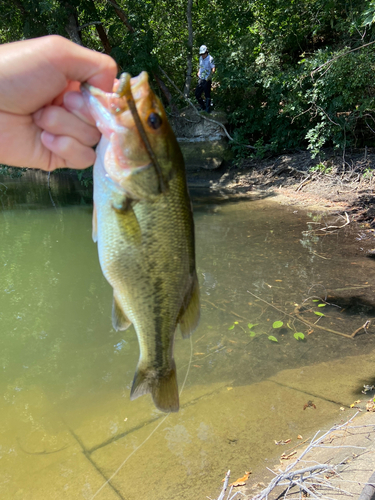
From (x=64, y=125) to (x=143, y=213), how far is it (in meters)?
0.49

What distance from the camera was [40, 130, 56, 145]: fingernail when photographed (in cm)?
156

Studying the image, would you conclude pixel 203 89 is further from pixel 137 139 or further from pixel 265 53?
pixel 137 139

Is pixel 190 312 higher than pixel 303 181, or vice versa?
pixel 190 312

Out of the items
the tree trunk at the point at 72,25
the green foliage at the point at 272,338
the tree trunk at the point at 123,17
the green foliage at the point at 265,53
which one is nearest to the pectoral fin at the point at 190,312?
the green foliage at the point at 272,338

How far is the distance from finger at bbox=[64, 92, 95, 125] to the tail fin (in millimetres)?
1001

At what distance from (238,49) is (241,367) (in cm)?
1309

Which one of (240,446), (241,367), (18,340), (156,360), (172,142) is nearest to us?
(172,142)

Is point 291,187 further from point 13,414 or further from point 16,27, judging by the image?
point 16,27

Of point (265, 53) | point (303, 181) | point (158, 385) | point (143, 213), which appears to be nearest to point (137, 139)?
point (143, 213)

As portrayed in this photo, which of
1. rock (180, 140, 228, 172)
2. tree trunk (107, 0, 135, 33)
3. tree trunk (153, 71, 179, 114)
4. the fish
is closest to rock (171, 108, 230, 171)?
rock (180, 140, 228, 172)

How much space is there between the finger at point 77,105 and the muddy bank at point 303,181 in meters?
8.50

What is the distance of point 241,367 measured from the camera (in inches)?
166

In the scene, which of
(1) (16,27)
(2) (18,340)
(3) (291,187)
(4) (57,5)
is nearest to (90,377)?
(2) (18,340)

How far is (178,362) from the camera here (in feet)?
14.3
